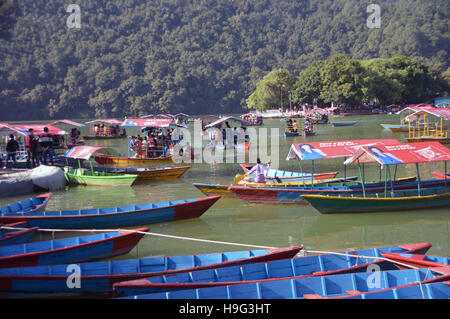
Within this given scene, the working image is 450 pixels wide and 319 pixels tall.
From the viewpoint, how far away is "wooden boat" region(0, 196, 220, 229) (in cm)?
1184

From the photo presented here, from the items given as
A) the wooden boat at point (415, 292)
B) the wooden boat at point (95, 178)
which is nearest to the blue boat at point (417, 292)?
the wooden boat at point (415, 292)

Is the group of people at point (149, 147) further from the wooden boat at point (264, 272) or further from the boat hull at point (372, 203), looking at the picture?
the wooden boat at point (264, 272)

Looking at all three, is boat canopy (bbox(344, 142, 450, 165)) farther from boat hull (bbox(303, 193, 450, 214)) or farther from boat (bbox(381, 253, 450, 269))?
boat (bbox(381, 253, 450, 269))

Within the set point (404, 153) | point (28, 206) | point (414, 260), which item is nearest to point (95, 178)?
point (28, 206)

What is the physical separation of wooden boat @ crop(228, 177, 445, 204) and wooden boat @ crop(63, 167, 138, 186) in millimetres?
5297

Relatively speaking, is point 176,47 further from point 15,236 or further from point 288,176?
point 15,236

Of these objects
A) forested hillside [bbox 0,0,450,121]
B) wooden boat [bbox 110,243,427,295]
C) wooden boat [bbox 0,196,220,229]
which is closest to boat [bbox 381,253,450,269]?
wooden boat [bbox 110,243,427,295]

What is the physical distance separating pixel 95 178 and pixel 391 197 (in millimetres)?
10824

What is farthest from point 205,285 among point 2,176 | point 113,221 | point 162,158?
point 162,158

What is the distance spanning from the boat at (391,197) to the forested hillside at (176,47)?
326 ft

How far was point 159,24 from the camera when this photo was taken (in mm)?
155875

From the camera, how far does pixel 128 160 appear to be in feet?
79.3
